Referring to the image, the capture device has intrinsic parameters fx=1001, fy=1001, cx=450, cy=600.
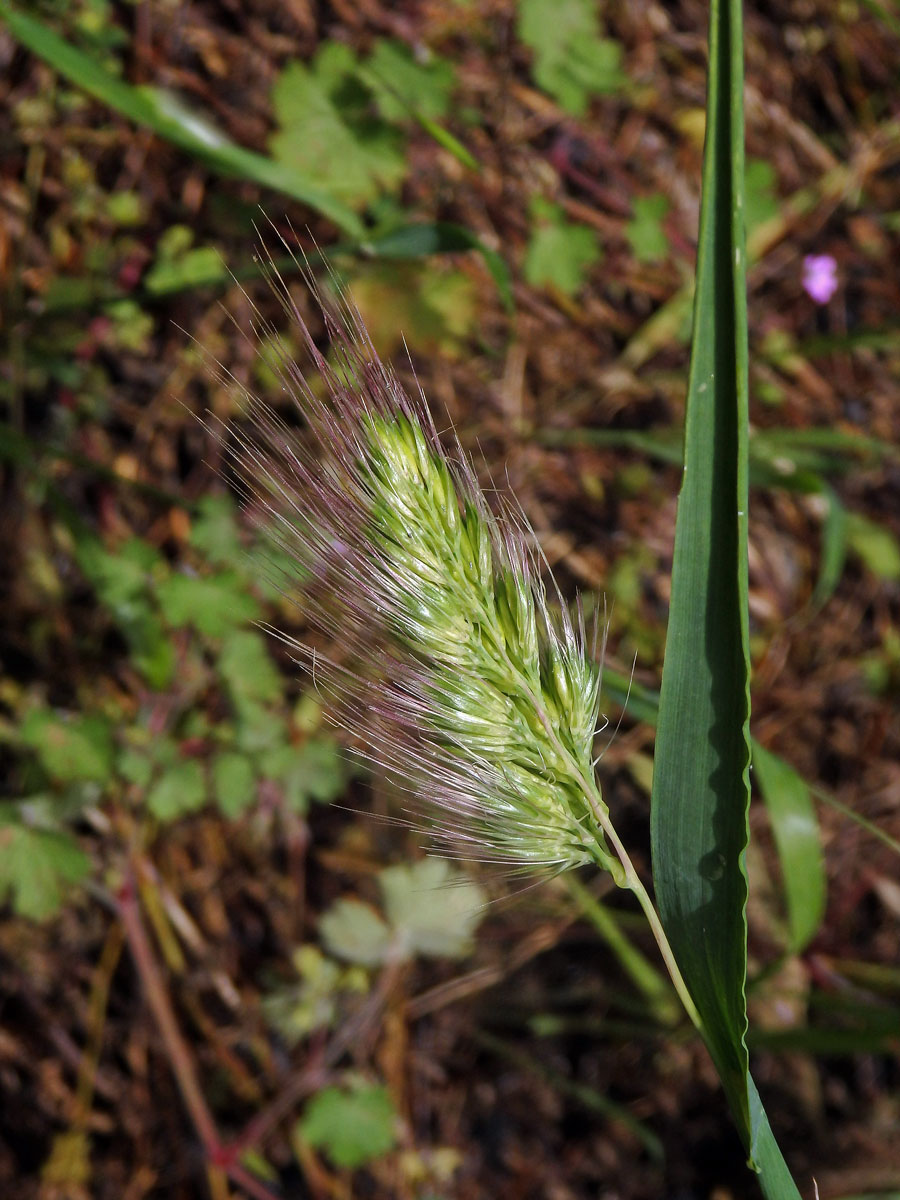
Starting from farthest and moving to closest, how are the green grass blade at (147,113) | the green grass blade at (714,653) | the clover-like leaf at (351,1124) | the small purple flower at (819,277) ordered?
the small purple flower at (819,277)
the clover-like leaf at (351,1124)
the green grass blade at (147,113)
the green grass blade at (714,653)

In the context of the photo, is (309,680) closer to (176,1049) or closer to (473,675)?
(176,1049)

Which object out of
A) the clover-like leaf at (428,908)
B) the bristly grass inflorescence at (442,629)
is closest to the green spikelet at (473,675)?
the bristly grass inflorescence at (442,629)

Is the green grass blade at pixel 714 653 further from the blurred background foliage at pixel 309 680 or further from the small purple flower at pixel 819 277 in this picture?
the small purple flower at pixel 819 277

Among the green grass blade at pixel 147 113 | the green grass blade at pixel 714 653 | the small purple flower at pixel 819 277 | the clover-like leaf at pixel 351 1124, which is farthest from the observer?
the small purple flower at pixel 819 277

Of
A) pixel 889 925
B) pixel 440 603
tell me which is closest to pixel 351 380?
pixel 440 603

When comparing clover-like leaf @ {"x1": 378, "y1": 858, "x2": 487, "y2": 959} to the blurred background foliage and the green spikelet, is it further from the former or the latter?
the green spikelet

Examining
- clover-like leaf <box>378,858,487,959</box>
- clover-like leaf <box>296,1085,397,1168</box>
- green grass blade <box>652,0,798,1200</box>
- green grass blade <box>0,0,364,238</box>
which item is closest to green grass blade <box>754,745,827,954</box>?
green grass blade <box>652,0,798,1200</box>

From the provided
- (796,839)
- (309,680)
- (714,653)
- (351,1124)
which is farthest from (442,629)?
(351,1124)

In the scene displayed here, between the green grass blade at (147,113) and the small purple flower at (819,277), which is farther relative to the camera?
the small purple flower at (819,277)
